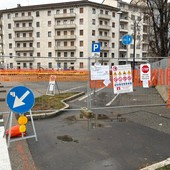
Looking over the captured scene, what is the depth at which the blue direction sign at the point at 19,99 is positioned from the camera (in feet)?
16.4

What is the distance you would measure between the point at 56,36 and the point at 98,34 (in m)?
12.9

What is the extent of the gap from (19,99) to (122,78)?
4057 mm

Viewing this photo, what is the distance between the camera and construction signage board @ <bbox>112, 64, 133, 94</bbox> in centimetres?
780

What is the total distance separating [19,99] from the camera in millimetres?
5094

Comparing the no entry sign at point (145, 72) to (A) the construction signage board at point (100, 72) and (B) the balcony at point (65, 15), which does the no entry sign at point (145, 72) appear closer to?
(A) the construction signage board at point (100, 72)

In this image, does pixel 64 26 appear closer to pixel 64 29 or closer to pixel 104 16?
pixel 64 29

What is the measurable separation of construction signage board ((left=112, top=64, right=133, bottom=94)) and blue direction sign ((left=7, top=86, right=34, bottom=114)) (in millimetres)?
3556

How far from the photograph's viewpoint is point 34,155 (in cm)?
453

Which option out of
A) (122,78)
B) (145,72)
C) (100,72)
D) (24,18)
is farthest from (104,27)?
(100,72)

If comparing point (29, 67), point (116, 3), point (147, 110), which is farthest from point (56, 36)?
point (147, 110)

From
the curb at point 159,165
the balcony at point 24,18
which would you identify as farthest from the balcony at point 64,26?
the curb at point 159,165

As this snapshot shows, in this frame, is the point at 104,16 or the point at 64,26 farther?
the point at 104,16

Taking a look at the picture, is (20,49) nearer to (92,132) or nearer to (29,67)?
(29,67)

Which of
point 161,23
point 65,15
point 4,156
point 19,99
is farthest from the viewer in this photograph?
point 65,15
